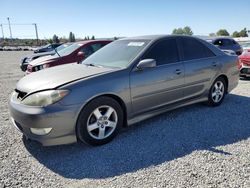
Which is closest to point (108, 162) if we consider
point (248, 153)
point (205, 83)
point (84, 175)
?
point (84, 175)

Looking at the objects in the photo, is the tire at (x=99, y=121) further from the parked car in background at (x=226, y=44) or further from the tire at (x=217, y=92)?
the parked car in background at (x=226, y=44)

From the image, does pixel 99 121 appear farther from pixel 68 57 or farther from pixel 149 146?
pixel 68 57

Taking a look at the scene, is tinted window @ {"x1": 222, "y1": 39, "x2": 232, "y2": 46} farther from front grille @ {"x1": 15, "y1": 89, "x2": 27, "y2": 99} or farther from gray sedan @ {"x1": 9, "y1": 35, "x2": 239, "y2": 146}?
front grille @ {"x1": 15, "y1": 89, "x2": 27, "y2": 99}

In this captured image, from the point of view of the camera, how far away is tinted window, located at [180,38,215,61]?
4.40m

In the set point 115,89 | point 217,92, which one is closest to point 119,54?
point 115,89

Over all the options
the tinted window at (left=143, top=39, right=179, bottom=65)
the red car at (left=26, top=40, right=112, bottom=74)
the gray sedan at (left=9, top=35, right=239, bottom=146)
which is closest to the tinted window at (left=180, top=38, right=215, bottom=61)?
the gray sedan at (left=9, top=35, right=239, bottom=146)

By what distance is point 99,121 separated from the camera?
3326 mm

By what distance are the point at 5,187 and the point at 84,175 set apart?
2.73 feet

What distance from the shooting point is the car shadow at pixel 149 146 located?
2.88 meters

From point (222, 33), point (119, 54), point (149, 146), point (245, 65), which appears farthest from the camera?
point (222, 33)

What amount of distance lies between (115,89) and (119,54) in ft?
3.14

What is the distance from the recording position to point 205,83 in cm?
463

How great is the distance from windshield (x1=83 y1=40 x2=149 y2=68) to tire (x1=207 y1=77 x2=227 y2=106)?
6.10 ft

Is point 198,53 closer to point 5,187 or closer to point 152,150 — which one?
point 152,150
